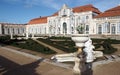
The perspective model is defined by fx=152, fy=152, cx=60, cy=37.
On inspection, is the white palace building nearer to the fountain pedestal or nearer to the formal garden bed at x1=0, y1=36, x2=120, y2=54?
the formal garden bed at x1=0, y1=36, x2=120, y2=54

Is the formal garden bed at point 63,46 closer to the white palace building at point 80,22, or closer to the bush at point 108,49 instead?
the bush at point 108,49

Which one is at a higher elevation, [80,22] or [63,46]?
[80,22]

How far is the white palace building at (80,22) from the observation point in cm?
4103

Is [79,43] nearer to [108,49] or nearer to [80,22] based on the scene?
[108,49]

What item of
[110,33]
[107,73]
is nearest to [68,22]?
[110,33]

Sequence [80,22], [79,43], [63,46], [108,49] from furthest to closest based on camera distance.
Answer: [80,22]
[63,46]
[108,49]
[79,43]

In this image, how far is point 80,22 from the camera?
50.1 metres

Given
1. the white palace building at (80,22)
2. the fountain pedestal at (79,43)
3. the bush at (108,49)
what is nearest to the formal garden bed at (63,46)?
the bush at (108,49)

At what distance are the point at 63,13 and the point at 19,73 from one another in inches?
1881

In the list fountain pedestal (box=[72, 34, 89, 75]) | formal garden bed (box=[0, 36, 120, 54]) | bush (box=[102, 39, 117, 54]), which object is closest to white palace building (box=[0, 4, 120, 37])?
formal garden bed (box=[0, 36, 120, 54])

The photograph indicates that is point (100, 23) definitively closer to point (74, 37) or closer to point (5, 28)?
point (74, 37)

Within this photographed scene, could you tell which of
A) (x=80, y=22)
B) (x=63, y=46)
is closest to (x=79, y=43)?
(x=63, y=46)

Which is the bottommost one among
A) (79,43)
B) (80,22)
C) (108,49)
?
(108,49)

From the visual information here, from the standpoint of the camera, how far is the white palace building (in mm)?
41031
